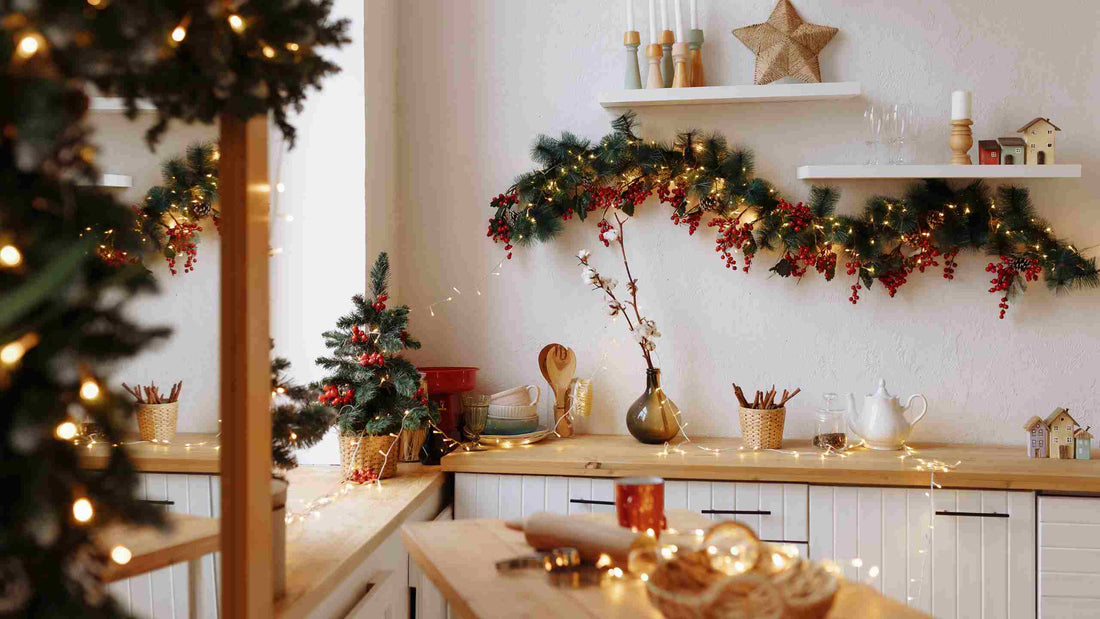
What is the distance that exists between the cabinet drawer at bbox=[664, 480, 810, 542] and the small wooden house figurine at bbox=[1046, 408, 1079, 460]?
789 millimetres

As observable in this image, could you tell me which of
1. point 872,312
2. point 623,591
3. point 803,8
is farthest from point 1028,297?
point 623,591

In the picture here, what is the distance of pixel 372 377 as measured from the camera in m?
2.57

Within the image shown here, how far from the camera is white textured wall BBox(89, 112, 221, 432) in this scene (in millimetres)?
1115

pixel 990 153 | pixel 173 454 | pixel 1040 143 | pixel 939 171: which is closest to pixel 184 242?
pixel 173 454

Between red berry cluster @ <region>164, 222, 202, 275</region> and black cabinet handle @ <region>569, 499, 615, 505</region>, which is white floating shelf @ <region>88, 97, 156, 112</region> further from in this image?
black cabinet handle @ <region>569, 499, 615, 505</region>

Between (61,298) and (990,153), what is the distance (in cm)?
272

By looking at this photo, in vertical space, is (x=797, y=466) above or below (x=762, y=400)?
below

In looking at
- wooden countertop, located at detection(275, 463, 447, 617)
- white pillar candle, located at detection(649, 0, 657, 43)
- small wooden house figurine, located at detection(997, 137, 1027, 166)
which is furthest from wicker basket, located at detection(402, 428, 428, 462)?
small wooden house figurine, located at detection(997, 137, 1027, 166)

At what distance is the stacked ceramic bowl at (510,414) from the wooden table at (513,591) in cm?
132

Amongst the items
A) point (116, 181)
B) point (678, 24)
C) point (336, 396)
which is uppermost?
point (678, 24)

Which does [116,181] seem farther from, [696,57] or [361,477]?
[696,57]

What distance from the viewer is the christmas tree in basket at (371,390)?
2549 millimetres

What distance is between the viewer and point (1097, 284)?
114 inches

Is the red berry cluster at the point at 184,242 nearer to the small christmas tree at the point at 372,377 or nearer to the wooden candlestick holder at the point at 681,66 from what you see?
the small christmas tree at the point at 372,377
